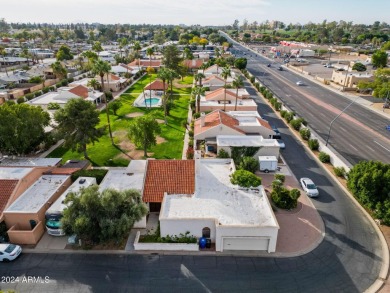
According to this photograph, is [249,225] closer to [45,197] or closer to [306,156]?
[45,197]

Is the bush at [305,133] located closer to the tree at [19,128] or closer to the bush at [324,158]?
the bush at [324,158]

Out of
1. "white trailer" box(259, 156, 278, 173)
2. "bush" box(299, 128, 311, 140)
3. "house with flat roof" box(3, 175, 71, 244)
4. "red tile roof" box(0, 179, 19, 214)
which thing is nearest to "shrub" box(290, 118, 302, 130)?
"bush" box(299, 128, 311, 140)

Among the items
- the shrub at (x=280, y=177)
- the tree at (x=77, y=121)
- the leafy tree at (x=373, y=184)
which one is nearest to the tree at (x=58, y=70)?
the tree at (x=77, y=121)

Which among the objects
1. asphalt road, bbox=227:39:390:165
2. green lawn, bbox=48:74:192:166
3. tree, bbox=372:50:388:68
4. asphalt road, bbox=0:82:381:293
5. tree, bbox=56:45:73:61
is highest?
tree, bbox=372:50:388:68

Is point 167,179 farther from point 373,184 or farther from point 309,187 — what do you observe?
point 373,184

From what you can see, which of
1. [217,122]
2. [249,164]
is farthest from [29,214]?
[217,122]

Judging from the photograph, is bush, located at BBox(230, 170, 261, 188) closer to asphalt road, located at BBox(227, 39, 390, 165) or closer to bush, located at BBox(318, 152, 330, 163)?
bush, located at BBox(318, 152, 330, 163)
